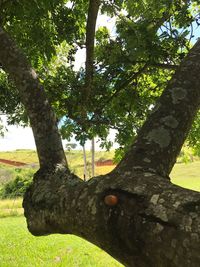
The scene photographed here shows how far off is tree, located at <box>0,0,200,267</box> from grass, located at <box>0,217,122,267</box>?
30.9 ft

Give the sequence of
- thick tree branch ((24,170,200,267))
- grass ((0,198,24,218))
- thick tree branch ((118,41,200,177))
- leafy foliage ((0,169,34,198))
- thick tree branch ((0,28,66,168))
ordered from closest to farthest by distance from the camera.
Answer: thick tree branch ((24,170,200,267)) < thick tree branch ((118,41,200,177)) < thick tree branch ((0,28,66,168)) < grass ((0,198,24,218)) < leafy foliage ((0,169,34,198))

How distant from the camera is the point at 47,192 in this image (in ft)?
8.85

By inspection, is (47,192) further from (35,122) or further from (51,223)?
(35,122)

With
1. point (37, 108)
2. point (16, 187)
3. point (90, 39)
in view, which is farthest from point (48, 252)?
point (16, 187)

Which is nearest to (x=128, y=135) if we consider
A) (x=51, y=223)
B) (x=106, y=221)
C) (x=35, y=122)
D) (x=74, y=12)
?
(x=74, y=12)

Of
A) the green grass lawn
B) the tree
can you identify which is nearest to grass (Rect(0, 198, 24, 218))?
the green grass lawn

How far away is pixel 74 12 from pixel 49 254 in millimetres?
8544

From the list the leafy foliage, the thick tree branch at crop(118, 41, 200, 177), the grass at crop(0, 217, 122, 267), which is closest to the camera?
the thick tree branch at crop(118, 41, 200, 177)

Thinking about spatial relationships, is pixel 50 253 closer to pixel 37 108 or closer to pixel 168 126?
pixel 37 108

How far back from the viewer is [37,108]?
3.10 m

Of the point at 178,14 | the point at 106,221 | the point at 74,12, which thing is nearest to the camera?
the point at 106,221

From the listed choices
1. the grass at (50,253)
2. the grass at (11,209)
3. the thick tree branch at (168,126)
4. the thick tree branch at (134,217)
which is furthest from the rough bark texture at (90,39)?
the grass at (11,209)

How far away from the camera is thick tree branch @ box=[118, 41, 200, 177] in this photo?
7.91 feet

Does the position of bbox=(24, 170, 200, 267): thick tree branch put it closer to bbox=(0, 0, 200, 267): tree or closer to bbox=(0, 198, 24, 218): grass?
bbox=(0, 0, 200, 267): tree
